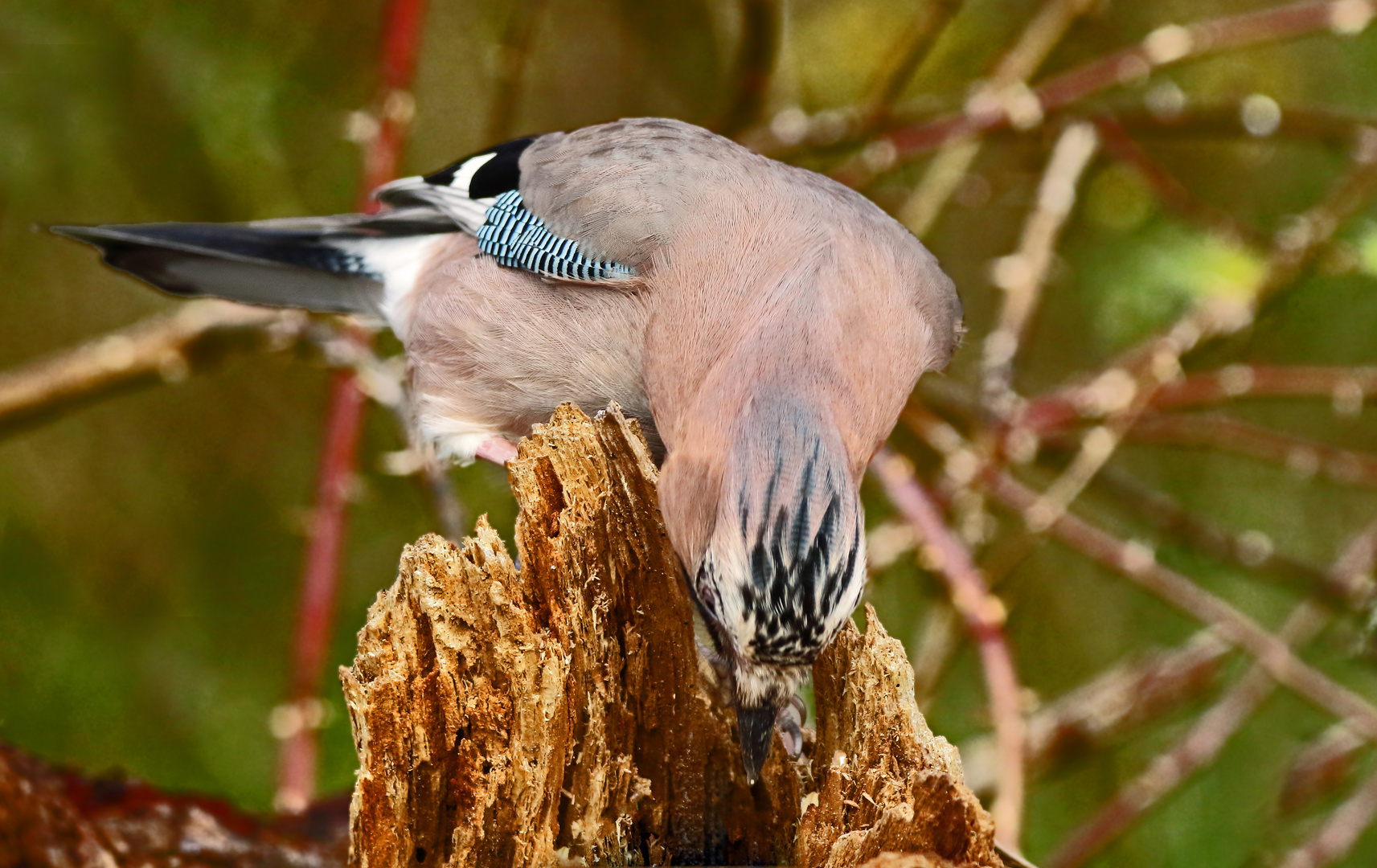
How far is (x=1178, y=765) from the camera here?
4.18 meters

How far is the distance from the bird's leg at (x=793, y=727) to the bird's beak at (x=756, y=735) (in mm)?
186

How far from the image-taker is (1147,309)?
4020 millimetres

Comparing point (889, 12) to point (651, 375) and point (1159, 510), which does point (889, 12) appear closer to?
point (1159, 510)

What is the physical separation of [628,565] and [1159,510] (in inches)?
122

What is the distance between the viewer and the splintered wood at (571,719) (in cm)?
201

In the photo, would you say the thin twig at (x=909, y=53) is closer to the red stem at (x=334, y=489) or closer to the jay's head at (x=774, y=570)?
the red stem at (x=334, y=489)

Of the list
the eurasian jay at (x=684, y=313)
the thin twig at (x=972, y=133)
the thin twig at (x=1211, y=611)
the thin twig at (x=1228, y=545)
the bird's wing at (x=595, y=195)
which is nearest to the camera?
the eurasian jay at (x=684, y=313)

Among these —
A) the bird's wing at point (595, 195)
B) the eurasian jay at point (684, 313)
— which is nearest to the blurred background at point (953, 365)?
the eurasian jay at point (684, 313)

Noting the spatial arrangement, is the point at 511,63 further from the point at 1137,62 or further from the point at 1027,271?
the point at 1137,62

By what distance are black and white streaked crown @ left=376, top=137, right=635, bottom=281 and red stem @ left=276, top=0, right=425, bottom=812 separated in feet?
0.41

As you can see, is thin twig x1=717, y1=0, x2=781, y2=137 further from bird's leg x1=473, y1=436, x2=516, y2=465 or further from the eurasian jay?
bird's leg x1=473, y1=436, x2=516, y2=465

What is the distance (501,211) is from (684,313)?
787 millimetres

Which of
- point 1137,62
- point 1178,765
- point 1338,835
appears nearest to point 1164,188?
point 1137,62

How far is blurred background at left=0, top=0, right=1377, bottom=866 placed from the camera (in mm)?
4172
